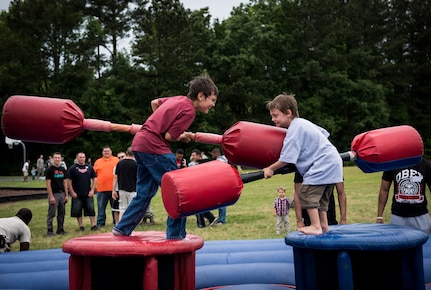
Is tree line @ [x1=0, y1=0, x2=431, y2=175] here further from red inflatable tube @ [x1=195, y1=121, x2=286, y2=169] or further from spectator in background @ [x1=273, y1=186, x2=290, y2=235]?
red inflatable tube @ [x1=195, y1=121, x2=286, y2=169]

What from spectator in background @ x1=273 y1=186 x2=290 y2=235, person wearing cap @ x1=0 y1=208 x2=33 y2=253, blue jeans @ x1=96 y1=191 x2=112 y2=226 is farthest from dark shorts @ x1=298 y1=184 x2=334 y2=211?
blue jeans @ x1=96 y1=191 x2=112 y2=226

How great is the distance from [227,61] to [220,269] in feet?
113

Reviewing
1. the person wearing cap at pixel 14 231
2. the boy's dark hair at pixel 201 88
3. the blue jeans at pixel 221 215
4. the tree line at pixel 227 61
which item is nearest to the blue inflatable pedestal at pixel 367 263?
the boy's dark hair at pixel 201 88

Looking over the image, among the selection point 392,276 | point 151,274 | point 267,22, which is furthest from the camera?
point 267,22

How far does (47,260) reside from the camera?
6219mm

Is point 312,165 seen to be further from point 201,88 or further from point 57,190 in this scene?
point 57,190

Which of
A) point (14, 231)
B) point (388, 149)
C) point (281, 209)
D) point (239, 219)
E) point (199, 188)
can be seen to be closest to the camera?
point (199, 188)

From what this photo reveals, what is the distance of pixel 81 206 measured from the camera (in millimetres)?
10531

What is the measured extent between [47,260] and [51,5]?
34.9m

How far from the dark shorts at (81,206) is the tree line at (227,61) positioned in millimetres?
25333

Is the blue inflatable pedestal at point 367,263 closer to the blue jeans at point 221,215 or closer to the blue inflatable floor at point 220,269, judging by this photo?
the blue inflatable floor at point 220,269

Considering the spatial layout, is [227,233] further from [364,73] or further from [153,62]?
[364,73]

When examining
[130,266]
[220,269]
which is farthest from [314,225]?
[130,266]

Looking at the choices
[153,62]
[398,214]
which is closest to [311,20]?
[153,62]
